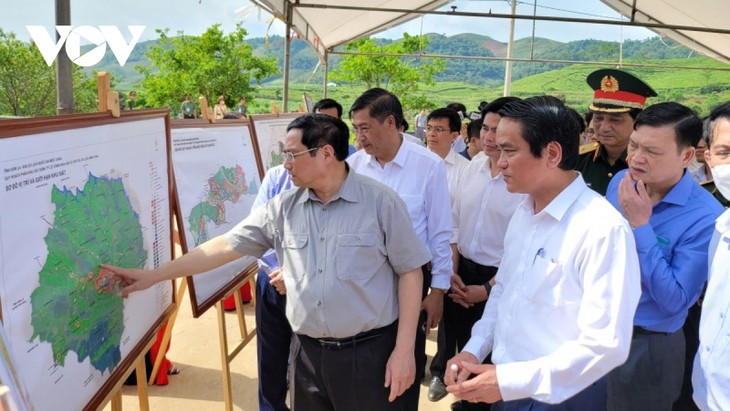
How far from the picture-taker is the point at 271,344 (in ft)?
8.91

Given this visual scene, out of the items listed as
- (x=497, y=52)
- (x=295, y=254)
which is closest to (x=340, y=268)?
(x=295, y=254)

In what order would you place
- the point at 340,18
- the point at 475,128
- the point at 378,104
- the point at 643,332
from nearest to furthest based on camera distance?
the point at 643,332 < the point at 378,104 < the point at 475,128 < the point at 340,18

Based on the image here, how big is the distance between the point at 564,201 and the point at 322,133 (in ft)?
2.74

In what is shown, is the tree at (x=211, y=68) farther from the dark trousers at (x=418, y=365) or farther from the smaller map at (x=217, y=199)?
the dark trousers at (x=418, y=365)

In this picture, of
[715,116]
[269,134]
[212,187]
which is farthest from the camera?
[269,134]

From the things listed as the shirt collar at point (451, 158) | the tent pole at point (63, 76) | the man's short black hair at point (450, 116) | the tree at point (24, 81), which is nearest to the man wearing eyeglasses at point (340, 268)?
the tent pole at point (63, 76)

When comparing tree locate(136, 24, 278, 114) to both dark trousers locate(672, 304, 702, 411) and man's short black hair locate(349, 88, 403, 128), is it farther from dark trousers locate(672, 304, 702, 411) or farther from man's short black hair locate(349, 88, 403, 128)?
dark trousers locate(672, 304, 702, 411)

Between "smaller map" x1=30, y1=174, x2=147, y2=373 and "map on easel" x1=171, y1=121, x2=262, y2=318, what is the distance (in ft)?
1.97

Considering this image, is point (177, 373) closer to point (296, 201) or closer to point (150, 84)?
point (296, 201)

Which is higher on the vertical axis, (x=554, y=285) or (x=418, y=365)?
(x=554, y=285)

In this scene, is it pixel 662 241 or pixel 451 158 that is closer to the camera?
pixel 662 241

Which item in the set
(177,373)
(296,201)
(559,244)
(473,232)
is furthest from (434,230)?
(177,373)

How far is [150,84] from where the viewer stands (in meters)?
31.3

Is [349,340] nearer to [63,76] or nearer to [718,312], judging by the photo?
[718,312]
